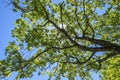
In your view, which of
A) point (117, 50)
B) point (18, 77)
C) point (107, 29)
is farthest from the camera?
point (107, 29)

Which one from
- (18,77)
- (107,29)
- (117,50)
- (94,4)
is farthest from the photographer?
(107,29)

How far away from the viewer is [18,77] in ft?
68.8

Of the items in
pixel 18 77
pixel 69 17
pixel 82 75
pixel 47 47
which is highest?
pixel 69 17

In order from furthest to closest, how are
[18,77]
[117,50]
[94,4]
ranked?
[94,4], [18,77], [117,50]

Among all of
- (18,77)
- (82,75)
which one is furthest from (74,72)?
(18,77)

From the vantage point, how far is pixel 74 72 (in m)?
24.2

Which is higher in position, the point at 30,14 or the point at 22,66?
the point at 30,14

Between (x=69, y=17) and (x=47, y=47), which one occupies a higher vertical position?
(x=69, y=17)

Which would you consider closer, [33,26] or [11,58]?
[11,58]

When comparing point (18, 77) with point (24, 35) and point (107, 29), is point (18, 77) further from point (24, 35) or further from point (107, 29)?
point (107, 29)

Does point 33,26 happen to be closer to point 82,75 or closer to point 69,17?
point 69,17

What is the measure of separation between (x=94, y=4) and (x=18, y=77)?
8.29m

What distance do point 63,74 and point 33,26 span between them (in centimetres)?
491

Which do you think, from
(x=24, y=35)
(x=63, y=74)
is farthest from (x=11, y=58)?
(x=63, y=74)
